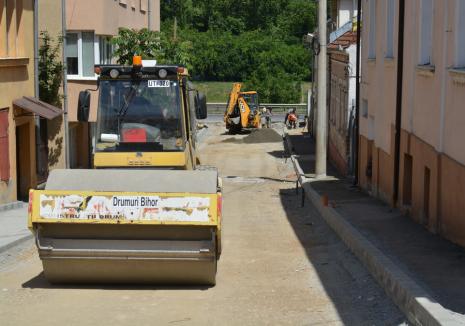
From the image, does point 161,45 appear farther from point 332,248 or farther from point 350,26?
point 332,248

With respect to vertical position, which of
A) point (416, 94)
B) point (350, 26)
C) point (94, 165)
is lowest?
point (94, 165)

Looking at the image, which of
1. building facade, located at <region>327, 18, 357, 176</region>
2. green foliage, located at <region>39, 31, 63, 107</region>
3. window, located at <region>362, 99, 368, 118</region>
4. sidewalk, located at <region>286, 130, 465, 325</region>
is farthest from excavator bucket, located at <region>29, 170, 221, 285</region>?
building facade, located at <region>327, 18, 357, 176</region>

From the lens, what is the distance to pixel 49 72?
90.3ft

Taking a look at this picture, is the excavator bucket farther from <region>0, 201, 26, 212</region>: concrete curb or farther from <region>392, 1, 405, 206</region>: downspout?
<region>0, 201, 26, 212</region>: concrete curb

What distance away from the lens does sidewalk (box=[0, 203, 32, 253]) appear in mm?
16047

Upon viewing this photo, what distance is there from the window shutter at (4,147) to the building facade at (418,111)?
915cm

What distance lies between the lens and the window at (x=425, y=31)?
16.3 m

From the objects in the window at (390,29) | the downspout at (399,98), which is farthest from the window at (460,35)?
the window at (390,29)

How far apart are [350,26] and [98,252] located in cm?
2436

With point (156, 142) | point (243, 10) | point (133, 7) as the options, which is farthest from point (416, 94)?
point (243, 10)

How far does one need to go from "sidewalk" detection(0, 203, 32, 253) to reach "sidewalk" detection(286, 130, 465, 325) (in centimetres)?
591

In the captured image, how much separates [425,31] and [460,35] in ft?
10.9

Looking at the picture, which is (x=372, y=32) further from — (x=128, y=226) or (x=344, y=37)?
(x=128, y=226)

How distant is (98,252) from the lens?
36.6 feet
